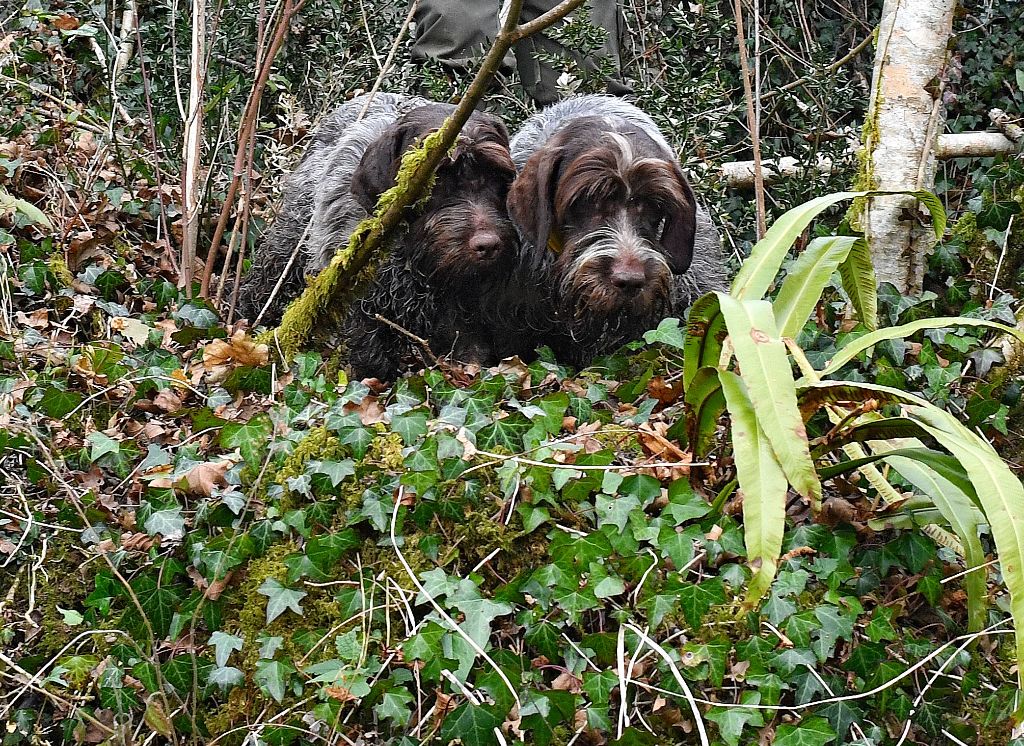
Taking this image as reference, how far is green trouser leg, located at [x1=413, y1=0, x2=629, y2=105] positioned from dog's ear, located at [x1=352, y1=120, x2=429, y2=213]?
6.53 ft

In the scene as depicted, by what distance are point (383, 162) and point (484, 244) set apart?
2.02 feet

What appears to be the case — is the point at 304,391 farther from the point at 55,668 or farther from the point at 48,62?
the point at 48,62

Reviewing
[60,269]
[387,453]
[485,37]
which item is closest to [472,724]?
[387,453]

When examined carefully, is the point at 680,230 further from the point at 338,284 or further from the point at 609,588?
the point at 609,588

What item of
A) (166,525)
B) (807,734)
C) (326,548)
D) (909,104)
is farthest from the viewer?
(909,104)

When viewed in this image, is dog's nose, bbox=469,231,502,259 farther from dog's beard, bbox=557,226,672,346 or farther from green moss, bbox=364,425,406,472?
green moss, bbox=364,425,406,472

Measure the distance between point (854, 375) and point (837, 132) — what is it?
10.1 ft

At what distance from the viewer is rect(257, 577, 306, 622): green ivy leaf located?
3092 millimetres

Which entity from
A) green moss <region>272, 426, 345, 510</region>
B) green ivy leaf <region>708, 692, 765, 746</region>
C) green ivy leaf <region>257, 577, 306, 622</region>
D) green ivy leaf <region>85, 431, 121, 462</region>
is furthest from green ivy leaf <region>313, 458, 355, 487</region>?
green ivy leaf <region>708, 692, 765, 746</region>

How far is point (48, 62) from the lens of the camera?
7.08m

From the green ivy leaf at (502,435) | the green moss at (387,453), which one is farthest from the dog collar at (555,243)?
the green moss at (387,453)

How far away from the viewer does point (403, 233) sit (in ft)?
15.0

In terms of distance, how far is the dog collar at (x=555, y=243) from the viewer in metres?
4.46

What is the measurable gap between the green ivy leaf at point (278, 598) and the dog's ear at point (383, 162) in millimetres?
2020
